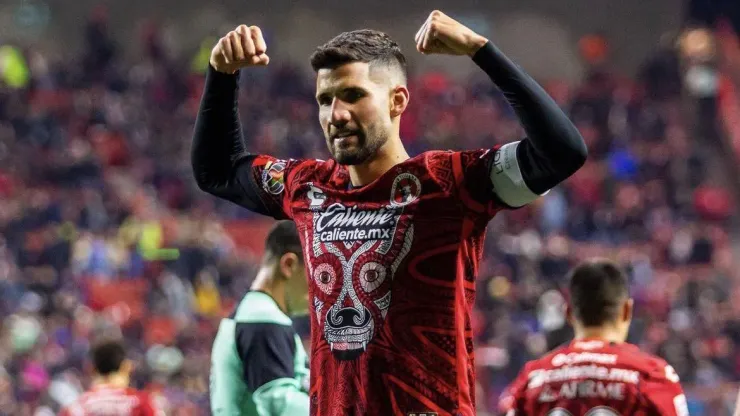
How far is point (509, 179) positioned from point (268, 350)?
1970 millimetres

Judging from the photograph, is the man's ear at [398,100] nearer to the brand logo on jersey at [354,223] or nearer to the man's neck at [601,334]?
the brand logo on jersey at [354,223]

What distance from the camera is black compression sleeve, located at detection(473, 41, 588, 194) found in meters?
3.29

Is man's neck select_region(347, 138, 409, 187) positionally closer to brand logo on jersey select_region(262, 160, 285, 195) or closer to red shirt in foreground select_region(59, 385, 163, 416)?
brand logo on jersey select_region(262, 160, 285, 195)

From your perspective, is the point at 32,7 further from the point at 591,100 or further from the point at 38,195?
the point at 591,100

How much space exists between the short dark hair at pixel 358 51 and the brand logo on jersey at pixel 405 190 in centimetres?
36

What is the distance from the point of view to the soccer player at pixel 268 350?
5039 mm

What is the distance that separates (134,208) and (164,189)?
1180 mm

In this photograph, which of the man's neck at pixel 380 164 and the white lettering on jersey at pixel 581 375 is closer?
the man's neck at pixel 380 164

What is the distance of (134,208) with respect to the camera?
17188mm

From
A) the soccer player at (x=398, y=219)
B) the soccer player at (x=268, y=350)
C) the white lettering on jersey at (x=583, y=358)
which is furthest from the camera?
the soccer player at (x=268, y=350)

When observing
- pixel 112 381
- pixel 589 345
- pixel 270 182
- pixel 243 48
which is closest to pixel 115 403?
pixel 112 381

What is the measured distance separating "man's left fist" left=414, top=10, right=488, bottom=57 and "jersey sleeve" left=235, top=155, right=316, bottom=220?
0.68 m

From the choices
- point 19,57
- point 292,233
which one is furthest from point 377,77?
point 19,57

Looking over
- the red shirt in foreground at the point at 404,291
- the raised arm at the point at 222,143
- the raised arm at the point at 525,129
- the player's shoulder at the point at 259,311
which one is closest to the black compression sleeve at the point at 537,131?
the raised arm at the point at 525,129
